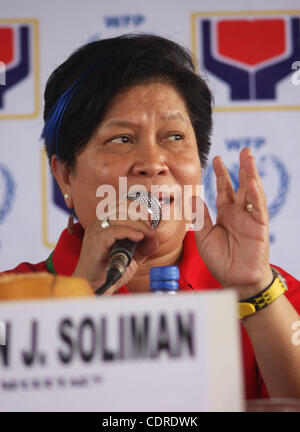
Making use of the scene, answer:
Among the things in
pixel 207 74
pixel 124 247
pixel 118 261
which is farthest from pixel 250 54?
pixel 118 261

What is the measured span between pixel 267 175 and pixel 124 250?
40.9 inches

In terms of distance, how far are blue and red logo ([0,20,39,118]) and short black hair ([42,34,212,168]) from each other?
0.42 meters

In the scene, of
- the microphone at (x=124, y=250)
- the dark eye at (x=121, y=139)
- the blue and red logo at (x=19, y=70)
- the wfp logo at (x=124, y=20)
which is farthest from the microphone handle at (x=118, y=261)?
the wfp logo at (x=124, y=20)

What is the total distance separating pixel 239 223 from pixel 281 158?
2.89 ft

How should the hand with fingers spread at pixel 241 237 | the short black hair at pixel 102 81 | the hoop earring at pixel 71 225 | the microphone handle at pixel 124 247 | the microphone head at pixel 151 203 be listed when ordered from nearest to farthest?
the microphone handle at pixel 124 247 < the hand with fingers spread at pixel 241 237 < the microphone head at pixel 151 203 < the short black hair at pixel 102 81 < the hoop earring at pixel 71 225

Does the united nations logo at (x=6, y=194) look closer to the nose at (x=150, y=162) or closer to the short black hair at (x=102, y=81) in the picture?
the short black hair at (x=102, y=81)

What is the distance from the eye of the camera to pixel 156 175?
3.94 feet

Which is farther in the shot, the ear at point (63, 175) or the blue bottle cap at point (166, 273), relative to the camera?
the ear at point (63, 175)

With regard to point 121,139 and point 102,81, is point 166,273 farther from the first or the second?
point 102,81

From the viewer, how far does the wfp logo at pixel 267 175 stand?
70.7 inches

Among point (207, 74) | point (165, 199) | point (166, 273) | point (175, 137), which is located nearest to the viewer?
point (166, 273)

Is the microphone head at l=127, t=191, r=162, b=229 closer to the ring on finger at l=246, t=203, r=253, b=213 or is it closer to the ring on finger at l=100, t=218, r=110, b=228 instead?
the ring on finger at l=100, t=218, r=110, b=228

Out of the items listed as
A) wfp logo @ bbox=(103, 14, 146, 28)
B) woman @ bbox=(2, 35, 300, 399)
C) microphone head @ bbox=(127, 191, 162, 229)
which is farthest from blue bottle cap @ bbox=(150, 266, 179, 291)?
wfp logo @ bbox=(103, 14, 146, 28)

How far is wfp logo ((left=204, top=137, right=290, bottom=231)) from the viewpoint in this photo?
1797 millimetres
